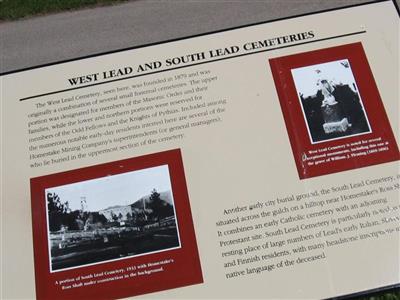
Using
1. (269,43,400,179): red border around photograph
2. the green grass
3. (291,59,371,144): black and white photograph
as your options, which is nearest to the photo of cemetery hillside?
(269,43,400,179): red border around photograph

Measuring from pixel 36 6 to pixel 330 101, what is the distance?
A: 115 inches

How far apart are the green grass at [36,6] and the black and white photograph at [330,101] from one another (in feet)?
6.84

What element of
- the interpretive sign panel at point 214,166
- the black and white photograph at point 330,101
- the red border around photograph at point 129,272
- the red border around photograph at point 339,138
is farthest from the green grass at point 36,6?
the red border around photograph at point 129,272

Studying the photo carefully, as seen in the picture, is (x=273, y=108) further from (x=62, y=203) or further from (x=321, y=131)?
(x=62, y=203)

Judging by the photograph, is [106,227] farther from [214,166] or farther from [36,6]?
[36,6]

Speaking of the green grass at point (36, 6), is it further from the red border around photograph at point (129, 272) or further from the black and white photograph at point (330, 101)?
the red border around photograph at point (129, 272)

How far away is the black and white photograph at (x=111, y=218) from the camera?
2961mm

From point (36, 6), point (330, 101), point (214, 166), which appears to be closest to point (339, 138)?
point (330, 101)

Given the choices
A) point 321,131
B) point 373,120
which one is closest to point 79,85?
point 321,131

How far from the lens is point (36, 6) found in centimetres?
449

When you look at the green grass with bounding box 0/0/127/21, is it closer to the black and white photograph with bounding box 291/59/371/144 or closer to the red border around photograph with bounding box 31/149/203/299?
the black and white photograph with bounding box 291/59/371/144

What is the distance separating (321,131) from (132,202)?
52.5 inches

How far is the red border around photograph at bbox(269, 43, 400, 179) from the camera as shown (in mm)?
3055

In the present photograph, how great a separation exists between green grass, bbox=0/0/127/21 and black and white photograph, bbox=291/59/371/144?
2.09m
